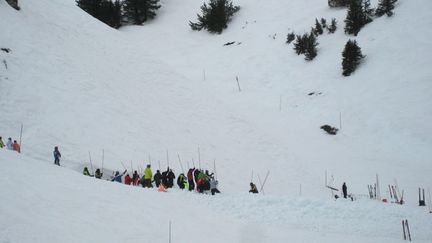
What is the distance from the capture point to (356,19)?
99.2 feet

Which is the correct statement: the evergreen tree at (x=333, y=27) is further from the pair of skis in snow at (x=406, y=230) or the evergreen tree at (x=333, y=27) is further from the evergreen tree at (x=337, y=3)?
the pair of skis in snow at (x=406, y=230)

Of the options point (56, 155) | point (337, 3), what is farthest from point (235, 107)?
point (337, 3)

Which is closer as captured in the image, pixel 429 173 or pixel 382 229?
pixel 382 229

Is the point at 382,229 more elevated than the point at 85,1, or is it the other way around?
the point at 85,1

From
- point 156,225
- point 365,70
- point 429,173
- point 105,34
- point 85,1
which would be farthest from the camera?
point 85,1

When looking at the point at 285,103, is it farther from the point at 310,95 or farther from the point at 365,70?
the point at 365,70

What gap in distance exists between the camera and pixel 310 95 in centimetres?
2728

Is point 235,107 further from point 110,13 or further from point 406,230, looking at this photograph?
point 110,13

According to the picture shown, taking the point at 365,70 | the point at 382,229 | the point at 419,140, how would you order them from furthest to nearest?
the point at 365,70, the point at 419,140, the point at 382,229

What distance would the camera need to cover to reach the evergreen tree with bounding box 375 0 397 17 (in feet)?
96.9

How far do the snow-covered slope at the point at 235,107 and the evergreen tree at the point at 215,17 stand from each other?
10.0 meters

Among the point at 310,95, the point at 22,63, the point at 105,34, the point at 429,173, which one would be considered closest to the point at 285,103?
the point at 310,95

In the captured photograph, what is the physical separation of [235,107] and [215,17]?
18.3m

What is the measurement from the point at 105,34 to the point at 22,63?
28.1ft
